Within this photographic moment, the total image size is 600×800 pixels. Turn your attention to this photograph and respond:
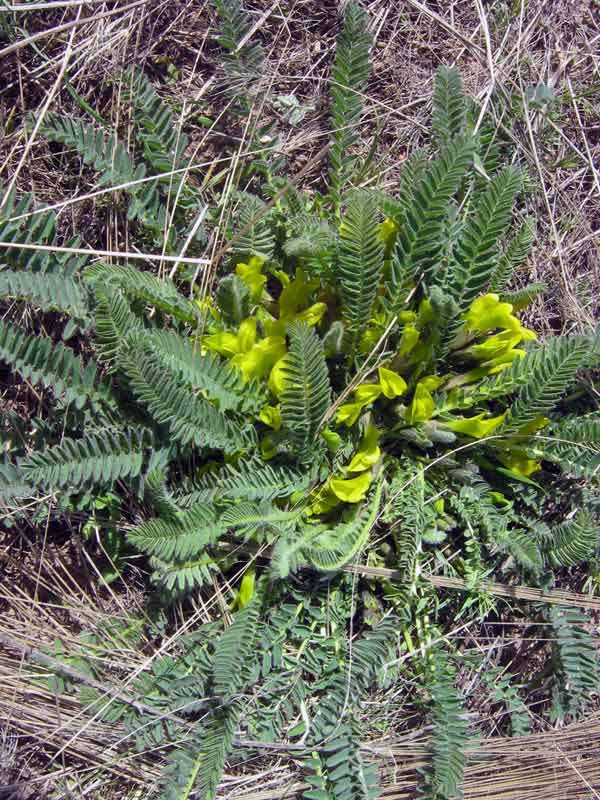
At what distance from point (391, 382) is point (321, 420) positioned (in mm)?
244

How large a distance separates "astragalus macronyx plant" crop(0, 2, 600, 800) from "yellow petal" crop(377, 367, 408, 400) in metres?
0.01

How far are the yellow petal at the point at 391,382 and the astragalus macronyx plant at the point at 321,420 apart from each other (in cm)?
1

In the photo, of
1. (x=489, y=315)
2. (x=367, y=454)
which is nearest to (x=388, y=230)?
(x=489, y=315)

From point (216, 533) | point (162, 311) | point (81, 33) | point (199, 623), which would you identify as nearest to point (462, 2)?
point (81, 33)

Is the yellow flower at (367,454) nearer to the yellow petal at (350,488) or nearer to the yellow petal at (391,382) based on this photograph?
the yellow petal at (350,488)

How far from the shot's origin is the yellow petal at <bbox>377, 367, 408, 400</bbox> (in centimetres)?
208

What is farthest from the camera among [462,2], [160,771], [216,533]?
[462,2]

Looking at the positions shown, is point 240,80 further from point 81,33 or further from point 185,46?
point 81,33

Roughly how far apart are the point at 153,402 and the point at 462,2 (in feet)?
6.35

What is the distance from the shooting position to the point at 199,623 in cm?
229

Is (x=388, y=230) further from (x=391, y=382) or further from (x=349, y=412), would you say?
(x=349, y=412)

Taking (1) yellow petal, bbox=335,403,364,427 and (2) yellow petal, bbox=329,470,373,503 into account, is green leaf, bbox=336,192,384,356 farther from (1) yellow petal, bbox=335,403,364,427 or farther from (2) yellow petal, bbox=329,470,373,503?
(2) yellow petal, bbox=329,470,373,503

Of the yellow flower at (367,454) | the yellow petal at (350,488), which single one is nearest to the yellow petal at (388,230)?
the yellow flower at (367,454)

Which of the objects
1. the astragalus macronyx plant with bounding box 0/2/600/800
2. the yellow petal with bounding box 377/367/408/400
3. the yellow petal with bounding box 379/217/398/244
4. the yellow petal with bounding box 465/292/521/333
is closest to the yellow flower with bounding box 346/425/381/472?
the astragalus macronyx plant with bounding box 0/2/600/800
